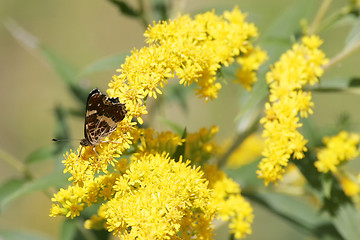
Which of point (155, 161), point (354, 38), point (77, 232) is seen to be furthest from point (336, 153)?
point (77, 232)

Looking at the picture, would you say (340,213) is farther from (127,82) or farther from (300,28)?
(127,82)

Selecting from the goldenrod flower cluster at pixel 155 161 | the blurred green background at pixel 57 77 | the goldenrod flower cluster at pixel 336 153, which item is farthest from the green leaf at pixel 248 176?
the blurred green background at pixel 57 77

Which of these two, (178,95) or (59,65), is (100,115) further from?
(178,95)

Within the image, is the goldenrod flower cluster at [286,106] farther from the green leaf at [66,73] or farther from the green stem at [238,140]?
the green leaf at [66,73]

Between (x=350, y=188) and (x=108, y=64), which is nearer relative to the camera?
(x=108, y=64)

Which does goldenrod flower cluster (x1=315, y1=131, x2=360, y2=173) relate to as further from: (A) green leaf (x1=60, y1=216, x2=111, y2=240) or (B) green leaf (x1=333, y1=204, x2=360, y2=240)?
(A) green leaf (x1=60, y1=216, x2=111, y2=240)
